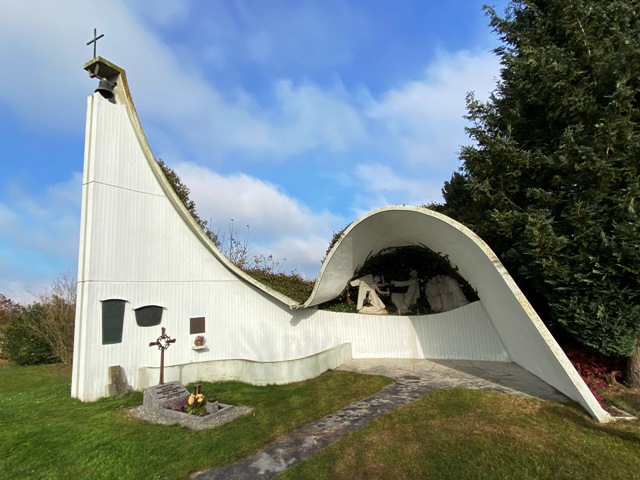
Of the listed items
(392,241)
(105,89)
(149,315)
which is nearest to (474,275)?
(392,241)

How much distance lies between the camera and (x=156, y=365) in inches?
385

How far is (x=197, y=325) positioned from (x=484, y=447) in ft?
26.8

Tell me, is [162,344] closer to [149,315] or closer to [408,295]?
[149,315]

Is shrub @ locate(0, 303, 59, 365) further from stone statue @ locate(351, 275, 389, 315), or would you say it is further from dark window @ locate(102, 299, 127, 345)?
stone statue @ locate(351, 275, 389, 315)

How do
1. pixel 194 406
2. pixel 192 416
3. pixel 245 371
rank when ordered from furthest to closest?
pixel 245 371 → pixel 194 406 → pixel 192 416

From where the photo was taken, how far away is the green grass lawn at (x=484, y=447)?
4359 millimetres

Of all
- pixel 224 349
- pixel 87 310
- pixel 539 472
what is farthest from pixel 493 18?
pixel 87 310

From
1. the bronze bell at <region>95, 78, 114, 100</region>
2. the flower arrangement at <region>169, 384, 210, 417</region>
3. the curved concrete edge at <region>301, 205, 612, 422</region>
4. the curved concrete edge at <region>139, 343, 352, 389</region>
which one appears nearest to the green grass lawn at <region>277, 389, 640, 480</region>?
the curved concrete edge at <region>301, 205, 612, 422</region>

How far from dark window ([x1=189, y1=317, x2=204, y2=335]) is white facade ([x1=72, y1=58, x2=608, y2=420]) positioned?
0.13 m

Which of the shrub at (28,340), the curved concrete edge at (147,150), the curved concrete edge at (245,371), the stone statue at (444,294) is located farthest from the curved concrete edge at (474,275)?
the shrub at (28,340)

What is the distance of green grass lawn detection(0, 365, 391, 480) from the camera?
505 cm

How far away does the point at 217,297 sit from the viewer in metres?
11.2

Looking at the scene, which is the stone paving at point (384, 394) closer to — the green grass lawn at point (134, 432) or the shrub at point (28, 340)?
the green grass lawn at point (134, 432)

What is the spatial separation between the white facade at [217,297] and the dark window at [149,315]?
0.13m
